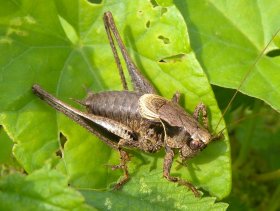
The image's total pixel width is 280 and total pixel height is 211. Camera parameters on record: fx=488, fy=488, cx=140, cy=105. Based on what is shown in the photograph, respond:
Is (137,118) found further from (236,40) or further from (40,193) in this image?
(40,193)

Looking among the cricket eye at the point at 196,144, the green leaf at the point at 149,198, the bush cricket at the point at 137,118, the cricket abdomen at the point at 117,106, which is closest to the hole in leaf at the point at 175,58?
the bush cricket at the point at 137,118

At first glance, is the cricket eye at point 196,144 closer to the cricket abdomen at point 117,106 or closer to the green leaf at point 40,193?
the cricket abdomen at point 117,106

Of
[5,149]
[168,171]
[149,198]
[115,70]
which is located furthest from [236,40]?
[5,149]

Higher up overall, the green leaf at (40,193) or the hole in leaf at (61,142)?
the green leaf at (40,193)

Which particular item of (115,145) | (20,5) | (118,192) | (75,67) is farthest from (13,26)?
(118,192)

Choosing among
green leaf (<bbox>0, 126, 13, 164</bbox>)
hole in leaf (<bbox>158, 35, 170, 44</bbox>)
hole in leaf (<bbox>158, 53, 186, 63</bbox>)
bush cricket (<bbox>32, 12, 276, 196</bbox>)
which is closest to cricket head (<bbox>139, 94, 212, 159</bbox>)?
bush cricket (<bbox>32, 12, 276, 196</bbox>)

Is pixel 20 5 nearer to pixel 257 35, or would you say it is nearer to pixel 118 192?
pixel 118 192
